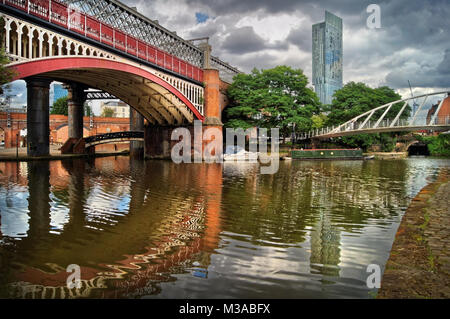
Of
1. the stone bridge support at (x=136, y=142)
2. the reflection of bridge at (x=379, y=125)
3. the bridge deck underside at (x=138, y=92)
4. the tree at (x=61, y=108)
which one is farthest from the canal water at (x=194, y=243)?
the tree at (x=61, y=108)

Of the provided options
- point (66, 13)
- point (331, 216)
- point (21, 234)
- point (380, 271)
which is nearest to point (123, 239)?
point (21, 234)

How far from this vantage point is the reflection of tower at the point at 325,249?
548 cm

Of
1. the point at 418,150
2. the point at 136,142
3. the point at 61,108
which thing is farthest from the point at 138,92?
the point at 418,150

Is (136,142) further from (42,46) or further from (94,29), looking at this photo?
(42,46)

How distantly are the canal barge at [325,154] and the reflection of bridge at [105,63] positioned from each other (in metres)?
12.0

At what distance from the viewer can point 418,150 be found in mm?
69125

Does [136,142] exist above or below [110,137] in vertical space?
below

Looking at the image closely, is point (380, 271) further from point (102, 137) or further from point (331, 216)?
point (102, 137)

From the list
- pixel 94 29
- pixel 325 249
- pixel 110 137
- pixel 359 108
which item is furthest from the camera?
pixel 359 108

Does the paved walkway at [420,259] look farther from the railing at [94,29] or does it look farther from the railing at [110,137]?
the railing at [110,137]

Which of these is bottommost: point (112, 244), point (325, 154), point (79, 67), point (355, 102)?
point (112, 244)

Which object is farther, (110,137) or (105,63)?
(110,137)

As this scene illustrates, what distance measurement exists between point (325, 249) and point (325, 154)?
39878 millimetres

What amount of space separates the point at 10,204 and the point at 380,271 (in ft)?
34.0
